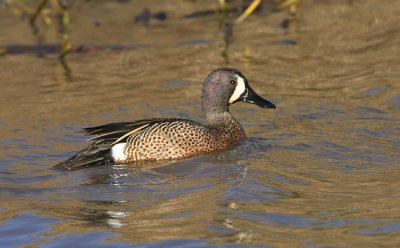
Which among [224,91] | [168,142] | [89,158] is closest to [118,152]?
[89,158]

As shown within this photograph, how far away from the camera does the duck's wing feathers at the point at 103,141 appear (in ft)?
26.2

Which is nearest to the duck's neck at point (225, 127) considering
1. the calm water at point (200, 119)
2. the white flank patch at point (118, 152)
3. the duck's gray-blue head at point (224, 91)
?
the duck's gray-blue head at point (224, 91)

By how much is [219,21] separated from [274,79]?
106 inches

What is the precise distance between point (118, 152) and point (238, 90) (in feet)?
4.51

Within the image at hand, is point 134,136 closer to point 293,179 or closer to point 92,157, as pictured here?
point 92,157

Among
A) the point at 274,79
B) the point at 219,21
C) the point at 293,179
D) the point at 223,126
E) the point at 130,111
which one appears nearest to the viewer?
the point at 293,179

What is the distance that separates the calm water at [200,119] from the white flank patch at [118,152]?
0.19m

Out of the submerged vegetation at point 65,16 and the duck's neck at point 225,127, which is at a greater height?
the submerged vegetation at point 65,16

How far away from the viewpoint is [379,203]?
648 cm

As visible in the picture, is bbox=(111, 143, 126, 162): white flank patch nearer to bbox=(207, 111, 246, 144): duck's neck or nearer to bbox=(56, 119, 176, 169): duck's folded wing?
bbox=(56, 119, 176, 169): duck's folded wing

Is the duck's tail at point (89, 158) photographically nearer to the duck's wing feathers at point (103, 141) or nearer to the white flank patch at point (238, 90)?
the duck's wing feathers at point (103, 141)

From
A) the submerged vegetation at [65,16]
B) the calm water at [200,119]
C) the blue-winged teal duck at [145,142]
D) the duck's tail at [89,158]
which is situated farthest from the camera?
the submerged vegetation at [65,16]

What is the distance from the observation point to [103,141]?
8156 millimetres

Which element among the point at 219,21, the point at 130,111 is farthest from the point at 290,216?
the point at 219,21
